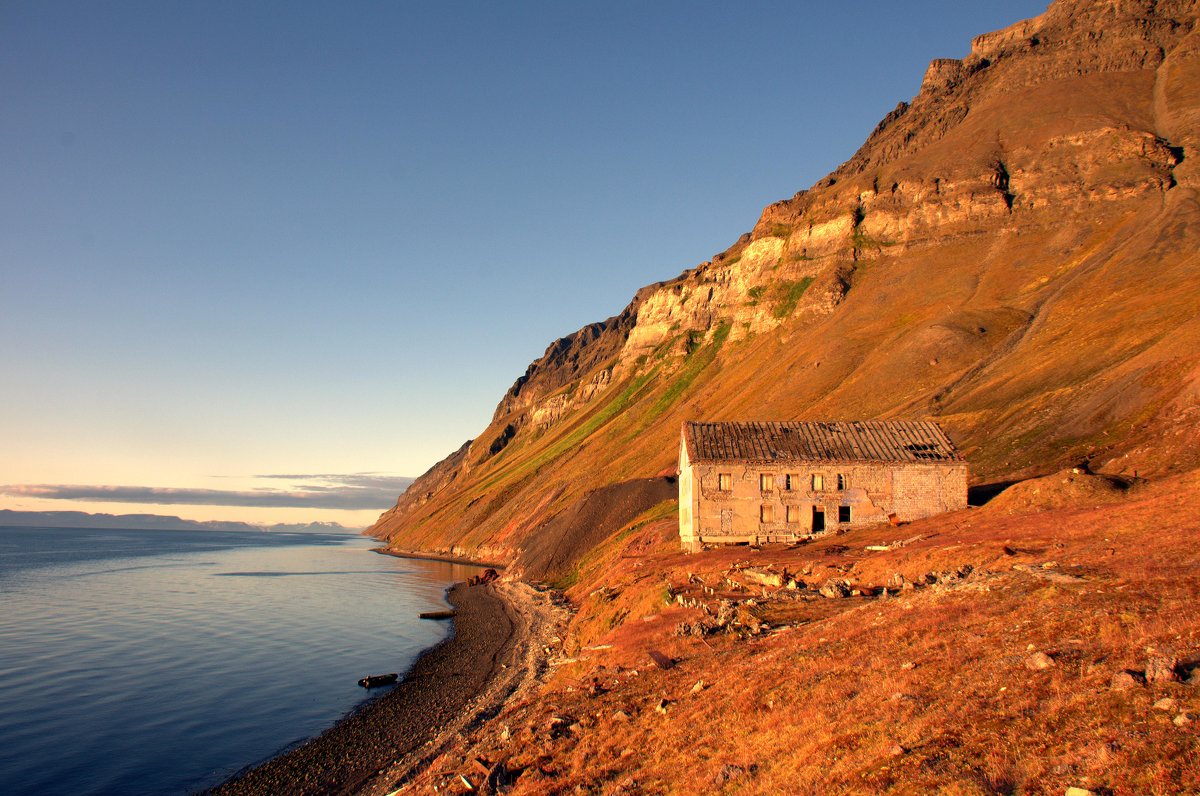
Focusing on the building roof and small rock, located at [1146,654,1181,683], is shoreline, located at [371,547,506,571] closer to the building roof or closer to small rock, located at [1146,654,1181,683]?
the building roof

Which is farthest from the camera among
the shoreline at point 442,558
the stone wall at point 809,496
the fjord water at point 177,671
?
the shoreline at point 442,558

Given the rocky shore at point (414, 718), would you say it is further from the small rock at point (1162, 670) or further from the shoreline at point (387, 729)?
the small rock at point (1162, 670)

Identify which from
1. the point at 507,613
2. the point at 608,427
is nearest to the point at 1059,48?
the point at 608,427

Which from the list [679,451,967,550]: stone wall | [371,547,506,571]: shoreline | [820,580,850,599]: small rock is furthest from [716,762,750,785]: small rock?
[371,547,506,571]: shoreline

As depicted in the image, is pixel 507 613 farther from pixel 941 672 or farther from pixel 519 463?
pixel 519 463

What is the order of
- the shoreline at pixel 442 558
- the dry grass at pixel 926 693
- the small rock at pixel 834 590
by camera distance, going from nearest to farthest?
the dry grass at pixel 926 693 < the small rock at pixel 834 590 < the shoreline at pixel 442 558

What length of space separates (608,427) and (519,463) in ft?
115

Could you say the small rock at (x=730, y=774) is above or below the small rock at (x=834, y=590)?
below

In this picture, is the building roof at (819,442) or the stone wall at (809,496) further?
the building roof at (819,442)

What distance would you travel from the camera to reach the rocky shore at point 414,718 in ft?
93.0

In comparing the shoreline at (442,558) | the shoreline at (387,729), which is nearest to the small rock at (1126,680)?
the shoreline at (387,729)

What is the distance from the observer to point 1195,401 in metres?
49.2

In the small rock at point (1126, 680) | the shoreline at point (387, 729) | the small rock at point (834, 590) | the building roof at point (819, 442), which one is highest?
the building roof at point (819, 442)

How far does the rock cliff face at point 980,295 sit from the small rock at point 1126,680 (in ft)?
120
